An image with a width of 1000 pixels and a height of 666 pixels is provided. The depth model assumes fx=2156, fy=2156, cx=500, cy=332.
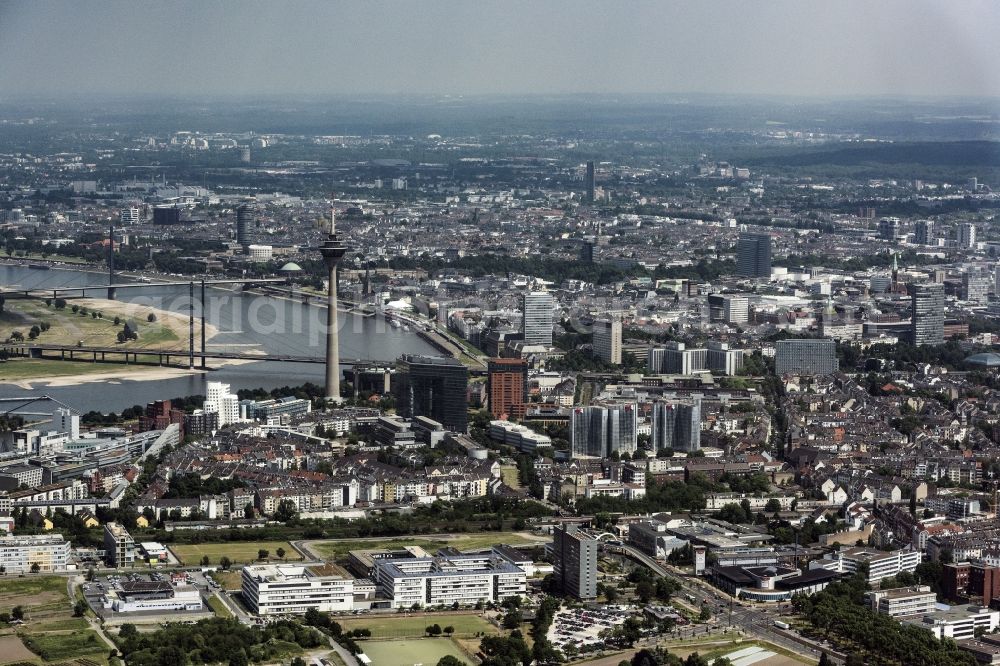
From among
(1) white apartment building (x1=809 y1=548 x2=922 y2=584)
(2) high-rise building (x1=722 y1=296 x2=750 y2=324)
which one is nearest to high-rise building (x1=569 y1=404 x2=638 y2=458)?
(1) white apartment building (x1=809 y1=548 x2=922 y2=584)

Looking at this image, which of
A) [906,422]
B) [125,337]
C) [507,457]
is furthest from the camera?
[125,337]

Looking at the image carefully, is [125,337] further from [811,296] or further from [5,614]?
[5,614]

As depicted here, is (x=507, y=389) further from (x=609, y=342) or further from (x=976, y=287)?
(x=976, y=287)

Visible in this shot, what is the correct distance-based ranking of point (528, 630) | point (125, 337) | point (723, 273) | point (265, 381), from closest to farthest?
1. point (528, 630)
2. point (265, 381)
3. point (125, 337)
4. point (723, 273)

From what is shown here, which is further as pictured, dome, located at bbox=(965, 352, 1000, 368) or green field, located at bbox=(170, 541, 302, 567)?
dome, located at bbox=(965, 352, 1000, 368)

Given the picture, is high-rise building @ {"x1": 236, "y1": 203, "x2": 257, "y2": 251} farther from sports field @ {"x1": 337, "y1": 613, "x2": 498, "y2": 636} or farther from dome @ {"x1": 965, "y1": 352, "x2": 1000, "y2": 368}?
sports field @ {"x1": 337, "y1": 613, "x2": 498, "y2": 636}

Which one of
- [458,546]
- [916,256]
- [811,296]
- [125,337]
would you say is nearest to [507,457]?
[458,546]

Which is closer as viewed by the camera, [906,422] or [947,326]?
[906,422]
